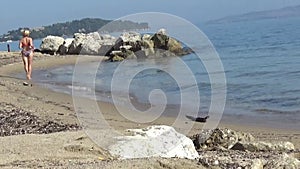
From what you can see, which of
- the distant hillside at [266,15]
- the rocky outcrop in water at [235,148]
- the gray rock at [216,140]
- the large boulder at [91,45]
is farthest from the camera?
the distant hillside at [266,15]

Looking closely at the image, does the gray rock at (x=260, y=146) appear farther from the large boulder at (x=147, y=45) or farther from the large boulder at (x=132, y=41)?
the large boulder at (x=132, y=41)

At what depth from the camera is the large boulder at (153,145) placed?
25.2 feet

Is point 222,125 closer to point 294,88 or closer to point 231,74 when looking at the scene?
point 294,88

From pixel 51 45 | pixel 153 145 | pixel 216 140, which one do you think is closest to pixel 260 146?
pixel 216 140

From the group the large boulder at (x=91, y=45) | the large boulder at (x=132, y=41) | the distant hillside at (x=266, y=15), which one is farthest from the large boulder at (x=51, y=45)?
the distant hillside at (x=266, y=15)

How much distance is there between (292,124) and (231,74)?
542 inches

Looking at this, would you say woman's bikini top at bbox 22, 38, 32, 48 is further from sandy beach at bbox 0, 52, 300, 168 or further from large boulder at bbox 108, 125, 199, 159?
large boulder at bbox 108, 125, 199, 159

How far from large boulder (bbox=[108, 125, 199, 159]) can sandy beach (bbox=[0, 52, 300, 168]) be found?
0.94ft

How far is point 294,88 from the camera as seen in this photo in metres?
19.9

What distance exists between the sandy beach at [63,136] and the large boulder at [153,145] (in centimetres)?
29

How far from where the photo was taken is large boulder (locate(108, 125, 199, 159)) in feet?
25.2

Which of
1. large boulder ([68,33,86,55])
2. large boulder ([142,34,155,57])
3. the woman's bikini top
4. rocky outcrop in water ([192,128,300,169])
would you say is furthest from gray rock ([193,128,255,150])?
large boulder ([68,33,86,55])

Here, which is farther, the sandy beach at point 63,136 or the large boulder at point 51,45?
the large boulder at point 51,45

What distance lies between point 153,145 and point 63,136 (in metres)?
1.68
